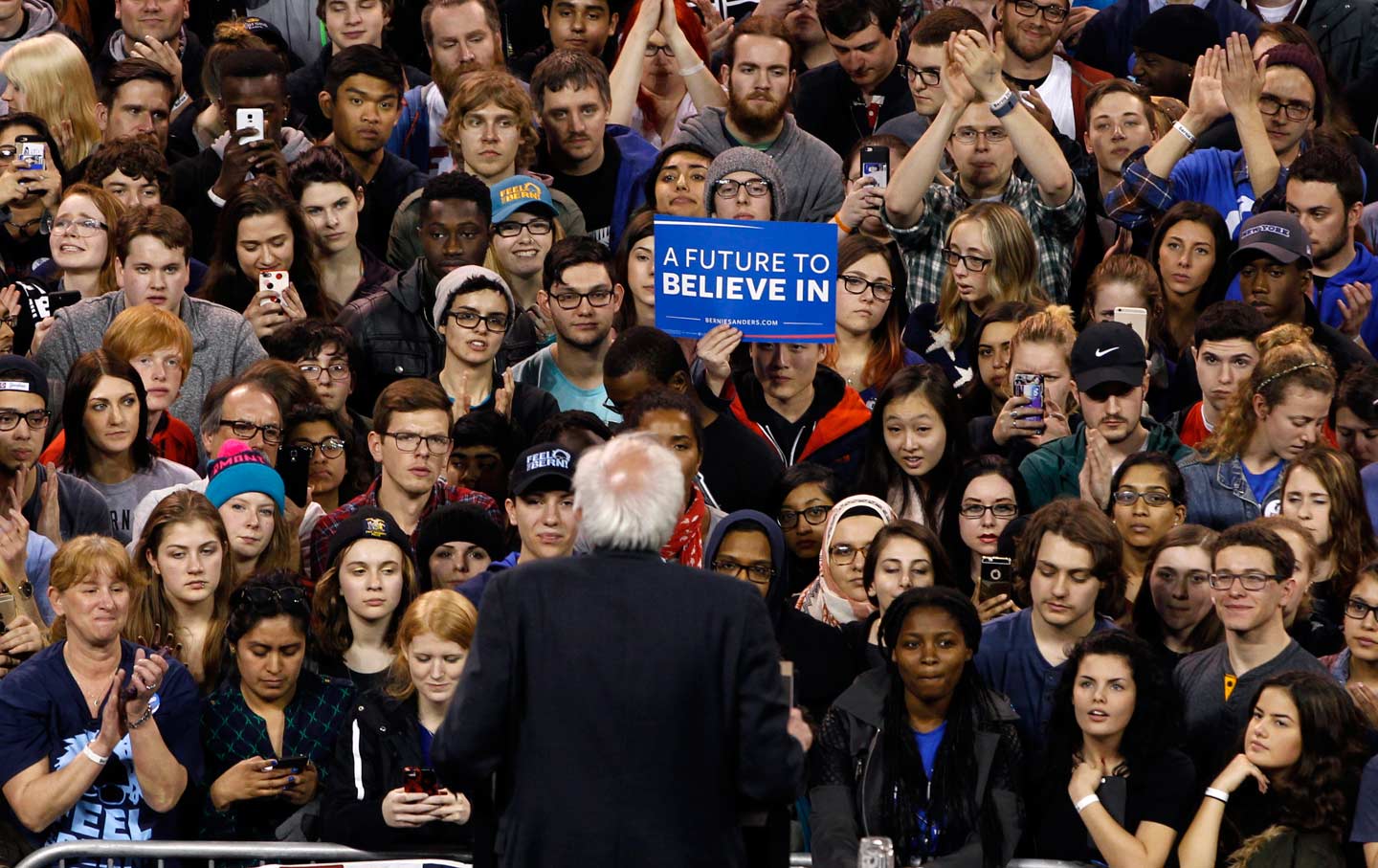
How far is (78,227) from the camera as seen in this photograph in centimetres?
1110

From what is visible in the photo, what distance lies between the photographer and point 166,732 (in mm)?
8461

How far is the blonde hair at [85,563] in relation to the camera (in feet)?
28.0

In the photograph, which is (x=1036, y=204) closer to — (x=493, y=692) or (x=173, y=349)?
(x=173, y=349)

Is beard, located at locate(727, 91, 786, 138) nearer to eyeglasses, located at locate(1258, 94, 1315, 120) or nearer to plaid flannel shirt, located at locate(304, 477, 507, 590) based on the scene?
eyeglasses, located at locate(1258, 94, 1315, 120)

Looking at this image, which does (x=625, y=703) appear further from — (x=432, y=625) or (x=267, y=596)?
(x=267, y=596)

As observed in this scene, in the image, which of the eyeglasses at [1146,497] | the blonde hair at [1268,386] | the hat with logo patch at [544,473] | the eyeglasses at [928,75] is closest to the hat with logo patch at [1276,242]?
the blonde hair at [1268,386]

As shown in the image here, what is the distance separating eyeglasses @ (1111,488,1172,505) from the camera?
951 cm

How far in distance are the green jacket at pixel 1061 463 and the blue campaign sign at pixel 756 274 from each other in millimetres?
901

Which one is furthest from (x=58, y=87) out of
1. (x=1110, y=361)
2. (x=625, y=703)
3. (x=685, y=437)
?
(x=625, y=703)

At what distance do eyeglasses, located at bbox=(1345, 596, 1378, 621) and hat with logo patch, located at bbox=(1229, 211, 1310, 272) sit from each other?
255 cm

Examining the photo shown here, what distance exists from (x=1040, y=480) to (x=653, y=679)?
3945 mm

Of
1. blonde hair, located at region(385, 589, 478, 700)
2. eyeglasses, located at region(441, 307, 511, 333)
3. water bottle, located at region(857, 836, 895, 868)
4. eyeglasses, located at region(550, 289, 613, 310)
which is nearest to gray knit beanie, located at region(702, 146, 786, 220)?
eyeglasses, located at region(550, 289, 613, 310)

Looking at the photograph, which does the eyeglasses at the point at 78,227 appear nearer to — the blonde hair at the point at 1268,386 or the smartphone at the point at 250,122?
the smartphone at the point at 250,122

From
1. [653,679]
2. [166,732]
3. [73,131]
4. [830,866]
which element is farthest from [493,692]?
[73,131]
